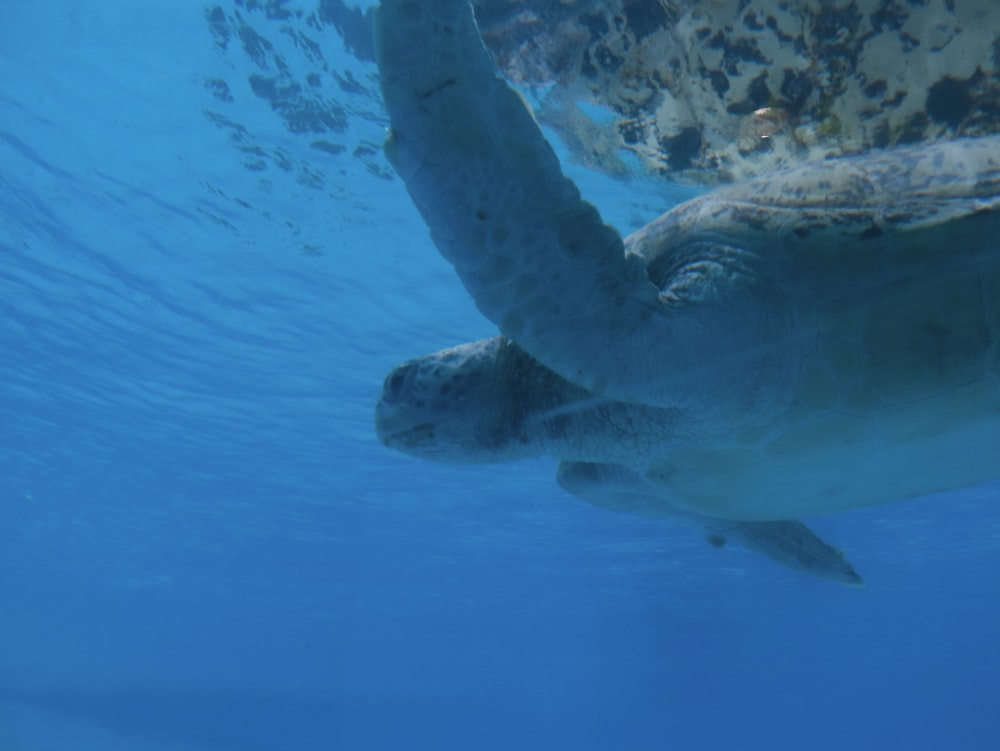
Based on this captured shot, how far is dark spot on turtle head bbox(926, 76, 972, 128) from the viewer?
4898 millimetres

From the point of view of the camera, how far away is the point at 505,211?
2.35 meters

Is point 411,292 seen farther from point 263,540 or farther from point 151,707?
point 151,707

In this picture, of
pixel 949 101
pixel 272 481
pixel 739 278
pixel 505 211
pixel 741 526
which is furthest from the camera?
pixel 272 481

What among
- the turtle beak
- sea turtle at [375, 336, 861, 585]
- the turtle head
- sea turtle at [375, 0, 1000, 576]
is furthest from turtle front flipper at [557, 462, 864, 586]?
the turtle beak

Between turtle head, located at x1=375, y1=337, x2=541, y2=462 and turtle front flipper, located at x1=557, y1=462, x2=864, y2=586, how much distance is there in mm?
854

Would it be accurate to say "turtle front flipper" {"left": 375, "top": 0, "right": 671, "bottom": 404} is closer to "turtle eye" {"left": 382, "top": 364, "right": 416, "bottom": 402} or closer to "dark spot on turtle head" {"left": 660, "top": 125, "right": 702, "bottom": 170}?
"turtle eye" {"left": 382, "top": 364, "right": 416, "bottom": 402}

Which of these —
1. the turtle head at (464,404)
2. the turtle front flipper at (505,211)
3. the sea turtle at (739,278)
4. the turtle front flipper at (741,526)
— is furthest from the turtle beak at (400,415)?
the turtle front flipper at (741,526)

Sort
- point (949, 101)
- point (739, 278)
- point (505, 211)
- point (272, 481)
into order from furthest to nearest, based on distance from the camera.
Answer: point (272, 481)
point (949, 101)
point (739, 278)
point (505, 211)

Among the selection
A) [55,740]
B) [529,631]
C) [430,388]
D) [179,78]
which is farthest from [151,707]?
[430,388]

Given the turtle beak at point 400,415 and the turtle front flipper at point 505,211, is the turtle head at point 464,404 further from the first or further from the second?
the turtle front flipper at point 505,211

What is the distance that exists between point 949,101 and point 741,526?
11.5 feet

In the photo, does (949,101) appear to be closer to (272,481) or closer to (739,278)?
(739,278)

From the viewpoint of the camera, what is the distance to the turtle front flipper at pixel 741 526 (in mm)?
4203

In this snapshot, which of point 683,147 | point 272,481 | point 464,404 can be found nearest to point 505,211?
point 464,404
